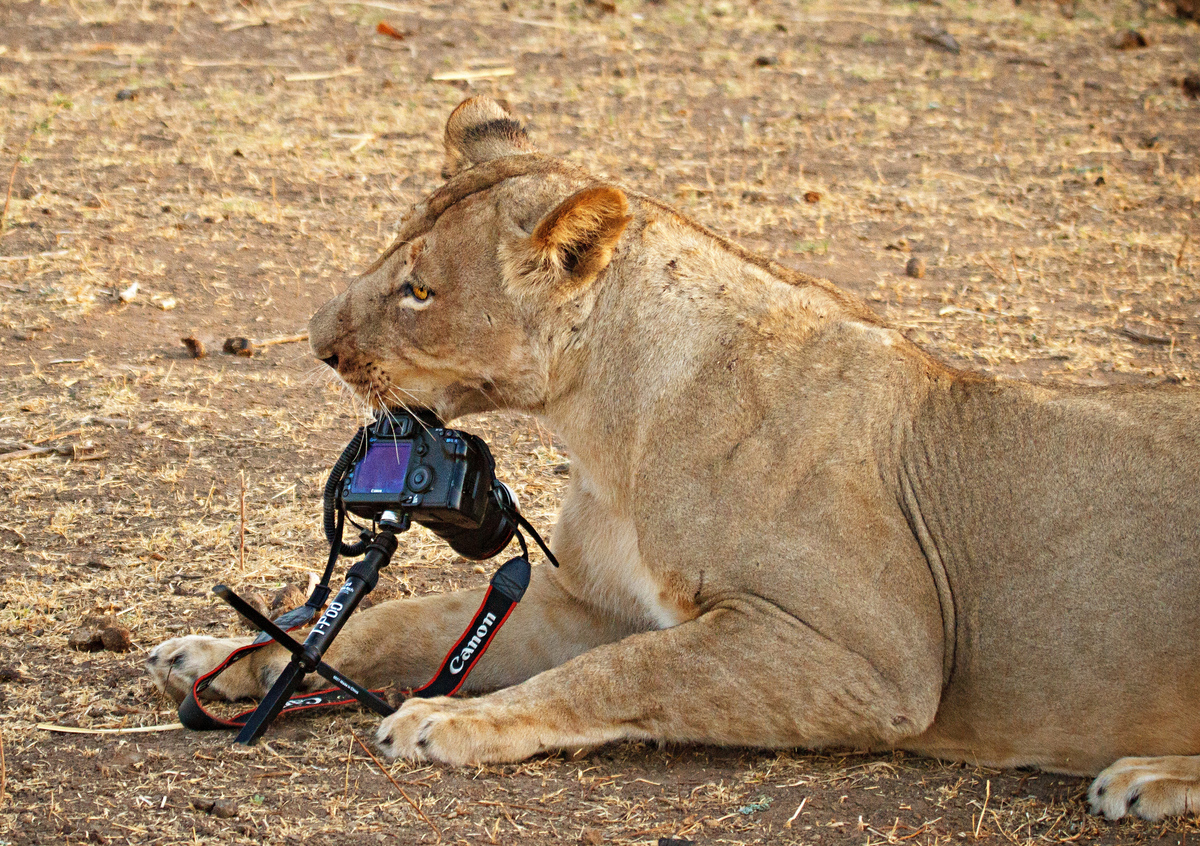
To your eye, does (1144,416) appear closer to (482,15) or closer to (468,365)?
(468,365)

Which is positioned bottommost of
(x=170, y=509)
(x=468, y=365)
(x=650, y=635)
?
(x=170, y=509)

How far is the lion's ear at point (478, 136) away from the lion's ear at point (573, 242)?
0.64m

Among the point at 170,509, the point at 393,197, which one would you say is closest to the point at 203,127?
the point at 393,197

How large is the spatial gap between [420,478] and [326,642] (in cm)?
43

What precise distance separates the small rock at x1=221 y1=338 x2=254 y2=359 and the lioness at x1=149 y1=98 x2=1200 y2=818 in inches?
90.7

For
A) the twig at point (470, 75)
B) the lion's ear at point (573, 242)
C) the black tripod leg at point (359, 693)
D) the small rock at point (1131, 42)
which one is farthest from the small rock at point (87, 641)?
the small rock at point (1131, 42)

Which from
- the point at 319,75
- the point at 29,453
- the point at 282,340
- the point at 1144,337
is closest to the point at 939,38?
the point at 319,75

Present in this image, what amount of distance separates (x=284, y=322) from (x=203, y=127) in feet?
10.7

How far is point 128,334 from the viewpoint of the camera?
5.80 meters

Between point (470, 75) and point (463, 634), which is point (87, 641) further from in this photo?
point (470, 75)

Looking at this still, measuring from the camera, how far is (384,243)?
6.92 metres

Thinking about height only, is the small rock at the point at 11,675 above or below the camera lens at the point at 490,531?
below

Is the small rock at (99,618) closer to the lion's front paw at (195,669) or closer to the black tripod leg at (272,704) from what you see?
the lion's front paw at (195,669)

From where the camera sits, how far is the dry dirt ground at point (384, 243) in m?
2.95
